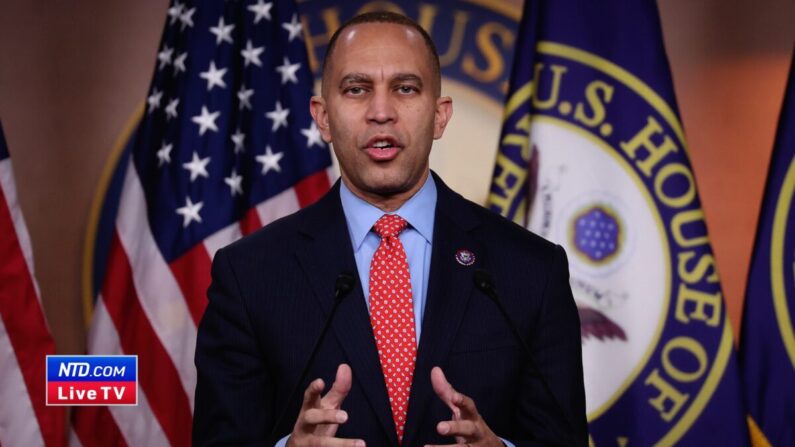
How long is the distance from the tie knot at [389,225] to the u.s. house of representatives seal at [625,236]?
4.95ft

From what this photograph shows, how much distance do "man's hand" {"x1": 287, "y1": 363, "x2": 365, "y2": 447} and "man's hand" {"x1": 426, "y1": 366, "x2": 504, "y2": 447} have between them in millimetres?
149

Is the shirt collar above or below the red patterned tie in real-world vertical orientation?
above

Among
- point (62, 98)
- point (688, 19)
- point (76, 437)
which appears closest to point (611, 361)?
point (688, 19)

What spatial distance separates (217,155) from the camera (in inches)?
129

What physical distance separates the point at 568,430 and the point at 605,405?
5.32 ft

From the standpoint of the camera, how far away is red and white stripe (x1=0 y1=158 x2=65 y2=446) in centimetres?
310

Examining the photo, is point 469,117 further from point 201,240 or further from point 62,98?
point 62,98

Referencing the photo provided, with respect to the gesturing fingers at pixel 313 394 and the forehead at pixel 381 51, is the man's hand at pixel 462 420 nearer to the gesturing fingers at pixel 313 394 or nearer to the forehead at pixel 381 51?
the gesturing fingers at pixel 313 394

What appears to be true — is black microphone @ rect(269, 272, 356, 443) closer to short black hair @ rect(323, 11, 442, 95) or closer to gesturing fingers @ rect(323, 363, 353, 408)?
gesturing fingers @ rect(323, 363, 353, 408)

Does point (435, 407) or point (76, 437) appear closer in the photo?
point (435, 407)

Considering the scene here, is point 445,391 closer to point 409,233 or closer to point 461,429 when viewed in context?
point 461,429

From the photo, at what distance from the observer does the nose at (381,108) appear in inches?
68.3

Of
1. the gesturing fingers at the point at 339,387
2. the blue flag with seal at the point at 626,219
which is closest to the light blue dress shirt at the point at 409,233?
the gesturing fingers at the point at 339,387

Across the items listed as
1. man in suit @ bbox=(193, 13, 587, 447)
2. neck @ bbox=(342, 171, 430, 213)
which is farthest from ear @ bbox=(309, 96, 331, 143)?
neck @ bbox=(342, 171, 430, 213)
